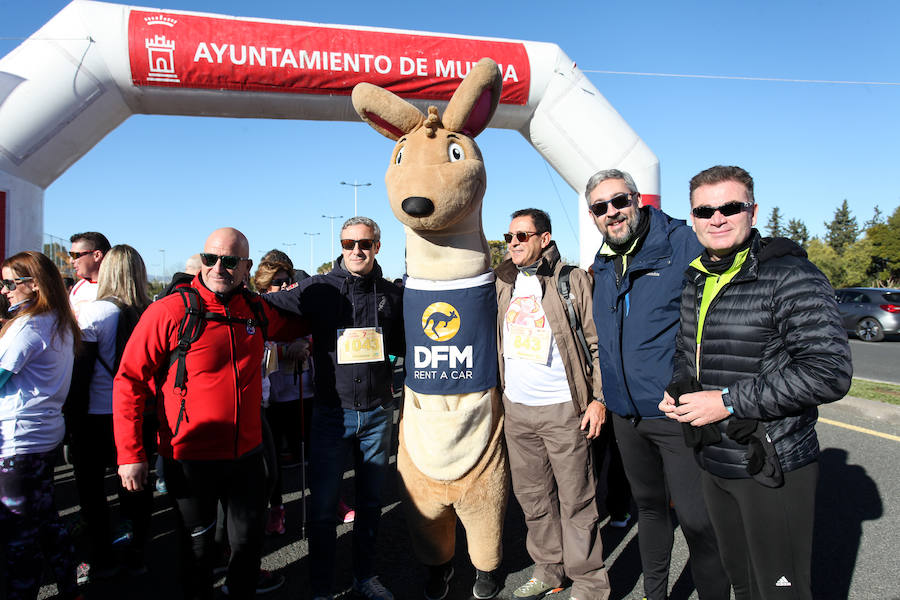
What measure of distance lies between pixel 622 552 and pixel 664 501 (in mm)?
901

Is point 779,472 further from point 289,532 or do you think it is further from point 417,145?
point 289,532

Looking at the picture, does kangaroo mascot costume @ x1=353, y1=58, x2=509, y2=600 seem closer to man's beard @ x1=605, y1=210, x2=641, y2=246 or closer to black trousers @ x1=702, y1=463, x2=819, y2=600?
man's beard @ x1=605, y1=210, x2=641, y2=246

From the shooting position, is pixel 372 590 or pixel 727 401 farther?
pixel 372 590

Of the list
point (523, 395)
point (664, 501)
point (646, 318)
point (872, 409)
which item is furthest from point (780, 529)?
point (872, 409)

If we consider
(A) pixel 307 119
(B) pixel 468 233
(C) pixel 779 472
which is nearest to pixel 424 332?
(B) pixel 468 233

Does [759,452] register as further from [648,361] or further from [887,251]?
[887,251]

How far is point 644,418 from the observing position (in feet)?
7.62

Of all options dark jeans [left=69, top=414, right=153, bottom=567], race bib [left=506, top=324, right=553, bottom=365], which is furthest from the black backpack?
race bib [left=506, top=324, right=553, bottom=365]

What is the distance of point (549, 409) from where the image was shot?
2584 mm

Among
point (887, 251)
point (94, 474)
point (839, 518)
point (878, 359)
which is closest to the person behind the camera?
point (94, 474)

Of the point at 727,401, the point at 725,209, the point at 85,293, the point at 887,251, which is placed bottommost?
the point at 727,401

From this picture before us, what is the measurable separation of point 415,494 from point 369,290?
107 cm

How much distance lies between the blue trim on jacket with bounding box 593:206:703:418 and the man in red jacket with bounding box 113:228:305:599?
167cm

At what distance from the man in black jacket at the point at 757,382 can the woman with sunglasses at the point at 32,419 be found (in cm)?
272
